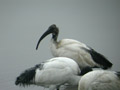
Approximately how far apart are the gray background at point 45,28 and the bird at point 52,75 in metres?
0.26

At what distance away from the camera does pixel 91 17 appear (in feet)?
27.6

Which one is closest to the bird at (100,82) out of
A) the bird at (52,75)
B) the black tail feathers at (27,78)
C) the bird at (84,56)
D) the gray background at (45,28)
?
the bird at (52,75)

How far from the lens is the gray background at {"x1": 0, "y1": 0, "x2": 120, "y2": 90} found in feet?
18.8

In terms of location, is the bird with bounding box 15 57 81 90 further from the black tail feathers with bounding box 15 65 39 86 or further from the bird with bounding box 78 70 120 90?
the bird with bounding box 78 70 120 90

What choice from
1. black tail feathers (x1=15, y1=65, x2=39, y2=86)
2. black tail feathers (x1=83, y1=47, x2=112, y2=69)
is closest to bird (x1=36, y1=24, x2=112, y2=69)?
black tail feathers (x1=83, y1=47, x2=112, y2=69)

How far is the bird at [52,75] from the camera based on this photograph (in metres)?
4.13

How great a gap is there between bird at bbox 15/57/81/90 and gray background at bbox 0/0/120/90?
0.26m

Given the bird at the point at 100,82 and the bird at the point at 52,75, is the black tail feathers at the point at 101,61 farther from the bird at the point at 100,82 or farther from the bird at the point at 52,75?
the bird at the point at 100,82

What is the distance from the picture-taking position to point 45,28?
7.63 meters

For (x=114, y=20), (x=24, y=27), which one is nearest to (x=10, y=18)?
(x=24, y=27)

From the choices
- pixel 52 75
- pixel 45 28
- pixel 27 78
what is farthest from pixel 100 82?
pixel 45 28

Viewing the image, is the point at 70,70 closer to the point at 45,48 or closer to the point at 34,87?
the point at 34,87

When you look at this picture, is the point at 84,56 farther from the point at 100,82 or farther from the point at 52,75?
the point at 100,82

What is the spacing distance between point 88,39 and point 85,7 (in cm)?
252
